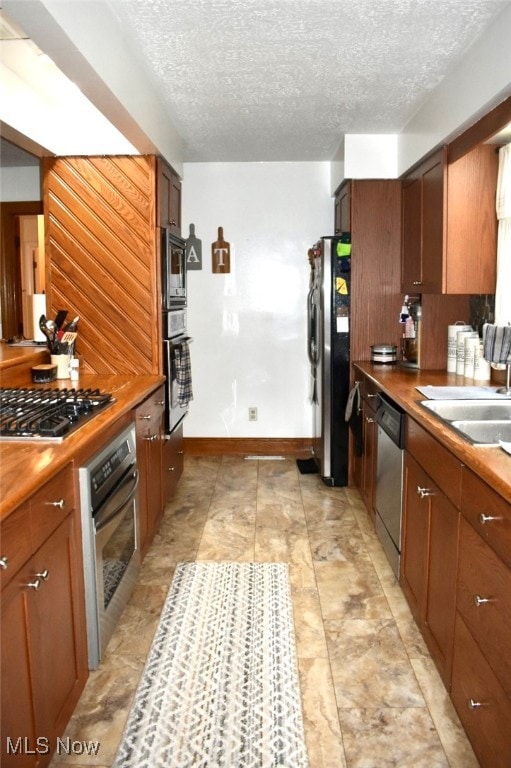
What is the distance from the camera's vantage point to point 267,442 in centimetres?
518

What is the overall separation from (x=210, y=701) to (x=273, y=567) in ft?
3.48

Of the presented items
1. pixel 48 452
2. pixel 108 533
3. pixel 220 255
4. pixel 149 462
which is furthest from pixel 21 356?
pixel 220 255

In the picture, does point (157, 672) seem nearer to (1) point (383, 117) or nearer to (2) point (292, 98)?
(2) point (292, 98)

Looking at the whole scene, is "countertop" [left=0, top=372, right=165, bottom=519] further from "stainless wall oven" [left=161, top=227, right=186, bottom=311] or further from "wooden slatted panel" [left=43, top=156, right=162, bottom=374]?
"stainless wall oven" [left=161, top=227, right=186, bottom=311]

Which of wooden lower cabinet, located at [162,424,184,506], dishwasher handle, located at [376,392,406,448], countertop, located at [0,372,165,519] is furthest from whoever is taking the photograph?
wooden lower cabinet, located at [162,424,184,506]

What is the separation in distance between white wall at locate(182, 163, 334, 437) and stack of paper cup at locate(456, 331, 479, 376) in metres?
1.73

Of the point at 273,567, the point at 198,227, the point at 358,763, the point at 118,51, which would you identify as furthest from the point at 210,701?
the point at 198,227

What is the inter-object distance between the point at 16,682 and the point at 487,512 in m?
1.25

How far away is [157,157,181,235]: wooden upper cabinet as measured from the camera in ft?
12.0

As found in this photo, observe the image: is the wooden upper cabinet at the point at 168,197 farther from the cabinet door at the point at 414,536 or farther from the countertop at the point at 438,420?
the cabinet door at the point at 414,536

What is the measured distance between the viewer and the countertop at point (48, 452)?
4.83 ft

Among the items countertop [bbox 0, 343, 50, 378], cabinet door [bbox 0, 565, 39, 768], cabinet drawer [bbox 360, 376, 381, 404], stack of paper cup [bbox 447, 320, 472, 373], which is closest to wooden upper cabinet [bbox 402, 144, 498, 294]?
stack of paper cup [bbox 447, 320, 472, 373]

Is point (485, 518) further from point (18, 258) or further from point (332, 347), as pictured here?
point (18, 258)

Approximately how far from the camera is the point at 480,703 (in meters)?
1.63
